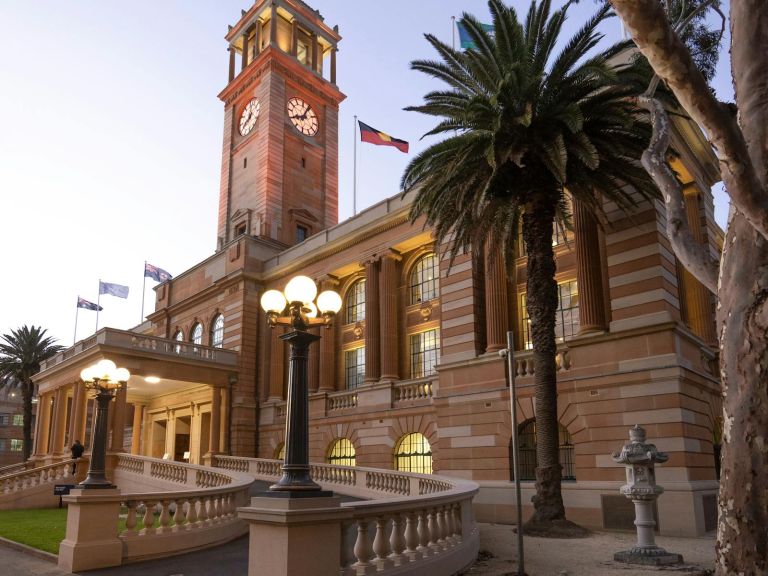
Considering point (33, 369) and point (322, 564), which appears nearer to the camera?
point (322, 564)

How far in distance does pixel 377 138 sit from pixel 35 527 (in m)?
21.2

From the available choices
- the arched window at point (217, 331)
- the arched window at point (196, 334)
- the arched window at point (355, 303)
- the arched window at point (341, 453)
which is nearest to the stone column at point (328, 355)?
the arched window at point (355, 303)

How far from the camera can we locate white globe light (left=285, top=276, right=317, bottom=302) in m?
8.42

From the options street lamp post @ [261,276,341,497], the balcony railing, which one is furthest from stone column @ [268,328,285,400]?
street lamp post @ [261,276,341,497]

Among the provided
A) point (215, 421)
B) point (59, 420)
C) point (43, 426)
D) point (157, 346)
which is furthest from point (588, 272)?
point (43, 426)

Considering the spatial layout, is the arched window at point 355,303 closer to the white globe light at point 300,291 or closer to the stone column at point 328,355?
the stone column at point 328,355

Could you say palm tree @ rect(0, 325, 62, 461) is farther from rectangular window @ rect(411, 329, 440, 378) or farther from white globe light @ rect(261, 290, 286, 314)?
white globe light @ rect(261, 290, 286, 314)

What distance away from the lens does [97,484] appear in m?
12.5

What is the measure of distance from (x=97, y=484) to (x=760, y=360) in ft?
39.1

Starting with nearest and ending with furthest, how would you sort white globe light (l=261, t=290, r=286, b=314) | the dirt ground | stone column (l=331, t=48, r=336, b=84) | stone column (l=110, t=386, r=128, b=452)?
1. white globe light (l=261, t=290, r=286, b=314)
2. the dirt ground
3. stone column (l=110, t=386, r=128, b=452)
4. stone column (l=331, t=48, r=336, b=84)

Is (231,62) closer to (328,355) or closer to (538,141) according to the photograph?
(328,355)

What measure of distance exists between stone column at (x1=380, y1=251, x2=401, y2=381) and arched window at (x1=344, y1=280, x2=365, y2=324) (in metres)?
3.32

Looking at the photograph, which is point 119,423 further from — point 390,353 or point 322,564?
point 322,564

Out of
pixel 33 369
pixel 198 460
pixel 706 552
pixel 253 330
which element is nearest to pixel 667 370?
pixel 706 552
